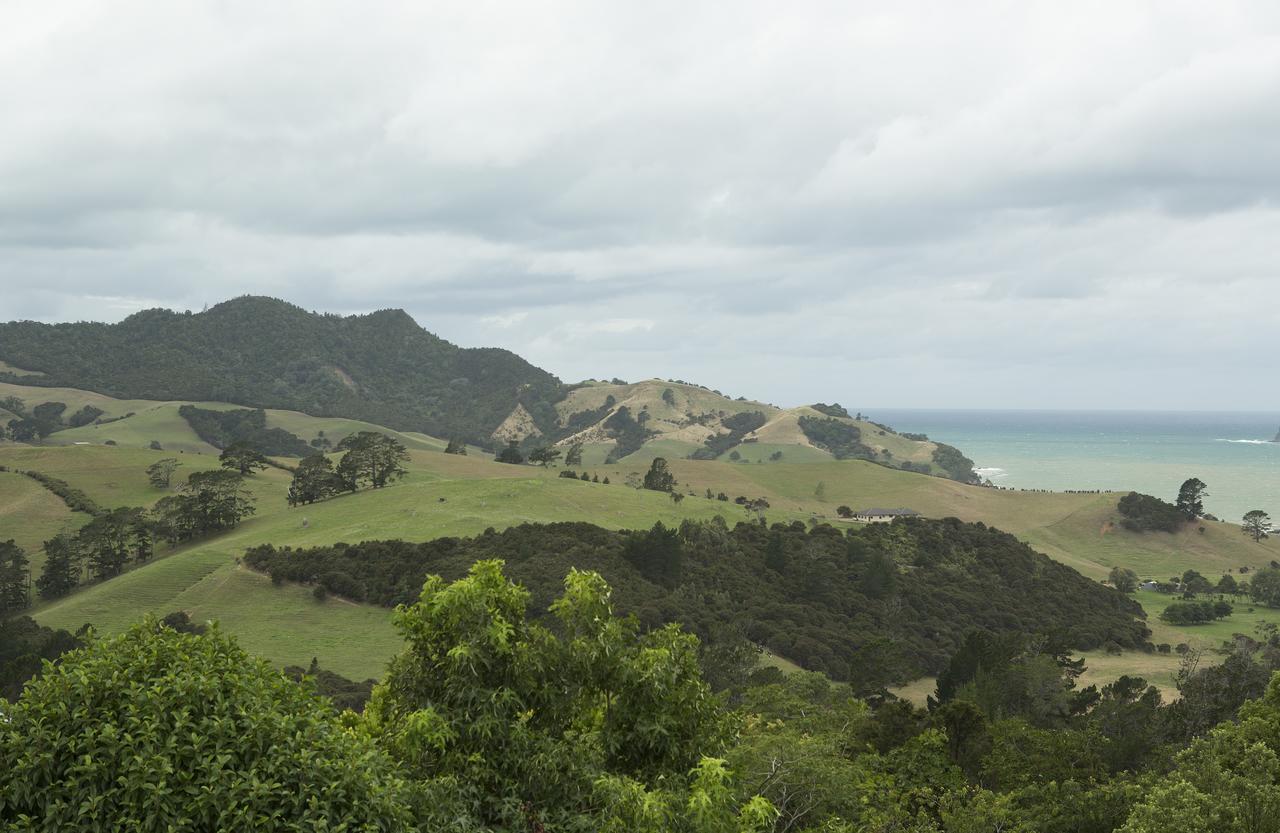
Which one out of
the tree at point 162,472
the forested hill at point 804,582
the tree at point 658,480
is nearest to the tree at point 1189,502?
the forested hill at point 804,582

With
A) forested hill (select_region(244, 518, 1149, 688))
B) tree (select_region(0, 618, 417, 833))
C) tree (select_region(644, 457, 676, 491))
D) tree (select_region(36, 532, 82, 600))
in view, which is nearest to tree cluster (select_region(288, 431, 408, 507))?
tree (select_region(36, 532, 82, 600))

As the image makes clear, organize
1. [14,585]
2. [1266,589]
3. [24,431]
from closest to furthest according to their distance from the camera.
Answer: [14,585] < [1266,589] < [24,431]

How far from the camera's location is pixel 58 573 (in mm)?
78688

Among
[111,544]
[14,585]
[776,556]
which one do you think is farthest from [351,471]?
[776,556]

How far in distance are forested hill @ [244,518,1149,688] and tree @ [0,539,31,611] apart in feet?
74.6

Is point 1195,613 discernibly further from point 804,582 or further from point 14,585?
point 14,585

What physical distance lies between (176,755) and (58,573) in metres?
85.8

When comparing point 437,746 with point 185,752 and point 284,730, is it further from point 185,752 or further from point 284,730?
point 185,752

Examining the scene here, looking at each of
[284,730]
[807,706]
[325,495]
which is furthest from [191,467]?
[284,730]

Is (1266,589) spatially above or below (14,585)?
above

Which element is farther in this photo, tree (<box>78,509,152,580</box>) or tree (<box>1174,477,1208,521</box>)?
tree (<box>1174,477,1208,521</box>)

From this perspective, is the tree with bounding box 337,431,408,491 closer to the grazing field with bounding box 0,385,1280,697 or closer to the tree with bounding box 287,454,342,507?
the tree with bounding box 287,454,342,507

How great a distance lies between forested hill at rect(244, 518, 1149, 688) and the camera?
219 ft

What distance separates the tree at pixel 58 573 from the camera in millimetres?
78438
